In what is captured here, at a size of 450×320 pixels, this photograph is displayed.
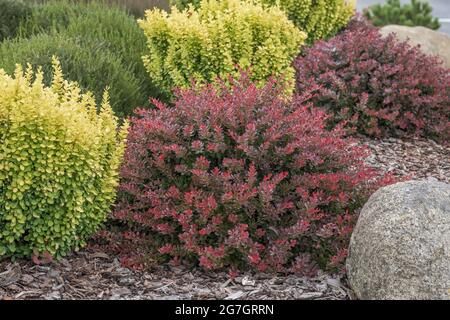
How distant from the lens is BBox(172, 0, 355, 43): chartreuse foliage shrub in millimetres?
8875

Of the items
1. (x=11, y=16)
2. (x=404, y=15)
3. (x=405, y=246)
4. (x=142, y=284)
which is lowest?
(x=404, y=15)

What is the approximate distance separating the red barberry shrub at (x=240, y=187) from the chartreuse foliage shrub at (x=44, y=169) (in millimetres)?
327

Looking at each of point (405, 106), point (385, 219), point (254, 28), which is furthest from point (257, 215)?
point (405, 106)

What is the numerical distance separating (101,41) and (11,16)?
1361 millimetres

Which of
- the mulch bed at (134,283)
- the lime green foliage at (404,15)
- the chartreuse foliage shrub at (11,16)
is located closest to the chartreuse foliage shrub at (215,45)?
the chartreuse foliage shrub at (11,16)

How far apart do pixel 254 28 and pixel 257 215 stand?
261 centimetres

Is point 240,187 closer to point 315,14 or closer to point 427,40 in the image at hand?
point 315,14

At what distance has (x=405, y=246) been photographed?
395 centimetres

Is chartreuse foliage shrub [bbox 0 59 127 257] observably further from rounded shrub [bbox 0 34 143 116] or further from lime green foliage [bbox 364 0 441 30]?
lime green foliage [bbox 364 0 441 30]

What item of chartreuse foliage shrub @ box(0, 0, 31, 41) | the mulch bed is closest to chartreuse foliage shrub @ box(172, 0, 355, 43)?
chartreuse foliage shrub @ box(0, 0, 31, 41)

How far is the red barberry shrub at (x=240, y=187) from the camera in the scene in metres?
4.47

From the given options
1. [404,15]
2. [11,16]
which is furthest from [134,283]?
[404,15]

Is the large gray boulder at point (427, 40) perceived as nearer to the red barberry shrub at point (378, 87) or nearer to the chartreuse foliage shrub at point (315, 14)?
the chartreuse foliage shrub at point (315, 14)

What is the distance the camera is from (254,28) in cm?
682
